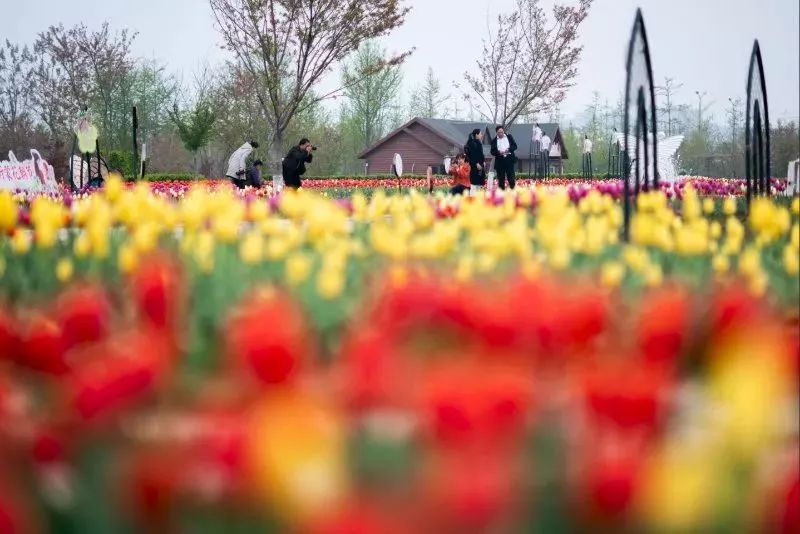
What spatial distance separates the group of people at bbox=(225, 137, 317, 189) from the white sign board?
4315 millimetres

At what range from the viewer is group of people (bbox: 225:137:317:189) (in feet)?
59.3

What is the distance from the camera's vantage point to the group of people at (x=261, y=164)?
18062mm

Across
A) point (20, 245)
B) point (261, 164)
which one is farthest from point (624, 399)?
point (261, 164)

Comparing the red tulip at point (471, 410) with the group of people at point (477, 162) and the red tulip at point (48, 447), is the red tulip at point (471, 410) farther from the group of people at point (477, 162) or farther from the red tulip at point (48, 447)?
the group of people at point (477, 162)

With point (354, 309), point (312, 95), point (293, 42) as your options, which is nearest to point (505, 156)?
point (293, 42)

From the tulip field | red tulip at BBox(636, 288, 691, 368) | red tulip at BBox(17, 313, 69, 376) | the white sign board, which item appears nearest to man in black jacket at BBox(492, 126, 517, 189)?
the white sign board

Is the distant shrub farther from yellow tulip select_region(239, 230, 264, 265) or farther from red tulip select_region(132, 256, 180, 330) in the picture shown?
red tulip select_region(132, 256, 180, 330)

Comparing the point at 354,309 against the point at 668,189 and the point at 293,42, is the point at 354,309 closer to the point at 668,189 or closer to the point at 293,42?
the point at 668,189

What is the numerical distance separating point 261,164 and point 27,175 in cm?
618

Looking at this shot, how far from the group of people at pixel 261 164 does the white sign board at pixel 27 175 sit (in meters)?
4.32

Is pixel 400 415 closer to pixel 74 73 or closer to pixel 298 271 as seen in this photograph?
pixel 298 271

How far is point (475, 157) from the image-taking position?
60.6 ft

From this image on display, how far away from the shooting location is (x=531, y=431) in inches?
53.0

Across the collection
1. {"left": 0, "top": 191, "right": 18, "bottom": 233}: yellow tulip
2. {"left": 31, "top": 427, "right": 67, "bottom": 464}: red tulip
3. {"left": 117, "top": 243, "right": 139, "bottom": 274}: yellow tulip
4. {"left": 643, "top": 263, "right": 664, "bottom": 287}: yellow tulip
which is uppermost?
{"left": 0, "top": 191, "right": 18, "bottom": 233}: yellow tulip
